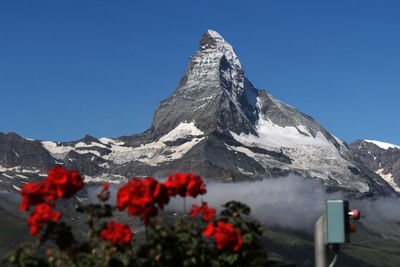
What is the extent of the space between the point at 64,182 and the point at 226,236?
156 inches

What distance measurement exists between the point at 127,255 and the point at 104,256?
517mm

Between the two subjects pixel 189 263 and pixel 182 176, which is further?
pixel 182 176

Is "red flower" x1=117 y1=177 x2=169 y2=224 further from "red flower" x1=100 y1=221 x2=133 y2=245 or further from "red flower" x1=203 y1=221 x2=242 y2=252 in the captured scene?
"red flower" x1=203 y1=221 x2=242 y2=252

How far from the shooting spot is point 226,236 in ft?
49.2

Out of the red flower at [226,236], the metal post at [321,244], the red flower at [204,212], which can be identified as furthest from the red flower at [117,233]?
the metal post at [321,244]

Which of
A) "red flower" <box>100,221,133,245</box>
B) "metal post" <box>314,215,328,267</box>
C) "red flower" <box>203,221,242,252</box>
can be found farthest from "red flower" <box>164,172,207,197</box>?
"metal post" <box>314,215,328,267</box>

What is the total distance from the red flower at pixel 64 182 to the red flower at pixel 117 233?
117 cm

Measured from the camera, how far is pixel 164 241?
14.7 metres

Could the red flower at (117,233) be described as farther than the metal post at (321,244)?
No

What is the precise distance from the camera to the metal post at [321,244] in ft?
50.5

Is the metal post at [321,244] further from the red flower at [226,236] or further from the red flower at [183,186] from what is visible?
the red flower at [183,186]

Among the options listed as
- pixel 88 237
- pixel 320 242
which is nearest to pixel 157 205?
pixel 88 237

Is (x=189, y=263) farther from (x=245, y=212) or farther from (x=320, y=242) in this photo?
(x=320, y=242)

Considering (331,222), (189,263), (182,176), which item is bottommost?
(189,263)
